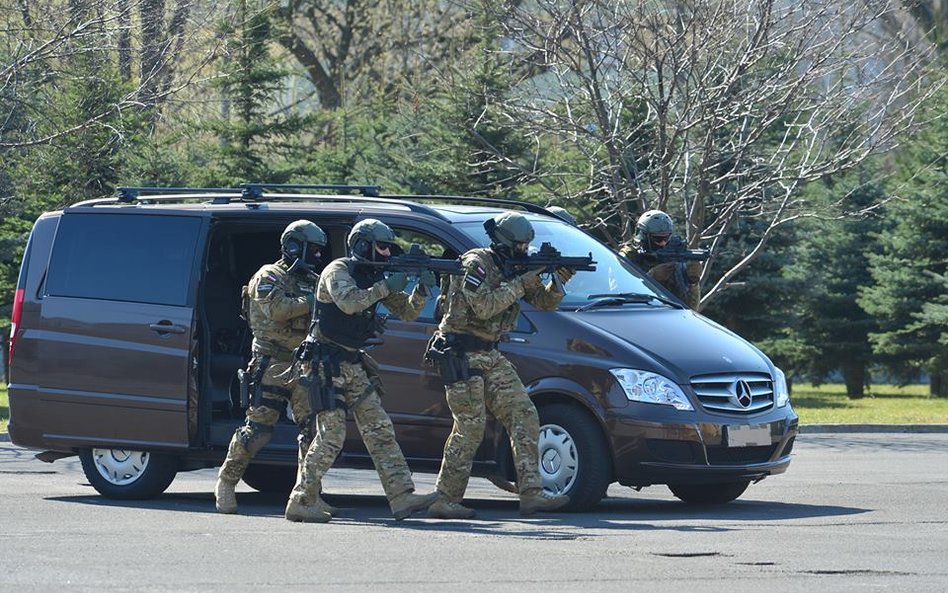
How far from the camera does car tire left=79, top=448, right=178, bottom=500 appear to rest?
430 inches

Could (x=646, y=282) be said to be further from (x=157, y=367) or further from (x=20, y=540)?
(x=20, y=540)

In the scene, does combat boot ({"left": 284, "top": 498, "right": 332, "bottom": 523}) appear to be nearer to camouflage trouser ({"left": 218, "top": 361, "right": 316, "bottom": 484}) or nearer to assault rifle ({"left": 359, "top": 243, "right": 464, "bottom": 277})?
camouflage trouser ({"left": 218, "top": 361, "right": 316, "bottom": 484})

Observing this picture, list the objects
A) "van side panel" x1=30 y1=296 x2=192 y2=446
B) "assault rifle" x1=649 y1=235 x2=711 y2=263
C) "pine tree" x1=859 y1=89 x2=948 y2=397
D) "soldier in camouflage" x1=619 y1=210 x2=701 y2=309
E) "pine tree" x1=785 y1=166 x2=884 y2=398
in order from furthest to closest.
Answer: "pine tree" x1=785 y1=166 x2=884 y2=398
"pine tree" x1=859 y1=89 x2=948 y2=397
"soldier in camouflage" x1=619 y1=210 x2=701 y2=309
"assault rifle" x1=649 y1=235 x2=711 y2=263
"van side panel" x1=30 y1=296 x2=192 y2=446

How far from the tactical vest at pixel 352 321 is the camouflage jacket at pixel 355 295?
4cm

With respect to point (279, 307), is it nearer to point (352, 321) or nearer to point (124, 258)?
point (352, 321)

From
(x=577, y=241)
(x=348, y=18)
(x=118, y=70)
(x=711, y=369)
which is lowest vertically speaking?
(x=711, y=369)

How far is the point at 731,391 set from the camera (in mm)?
9914

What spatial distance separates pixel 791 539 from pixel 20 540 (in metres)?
4.01

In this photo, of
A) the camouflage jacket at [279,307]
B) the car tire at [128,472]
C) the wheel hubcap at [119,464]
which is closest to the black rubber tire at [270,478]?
the car tire at [128,472]

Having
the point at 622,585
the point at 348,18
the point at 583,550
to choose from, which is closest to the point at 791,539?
the point at 583,550

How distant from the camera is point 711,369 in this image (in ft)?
32.3

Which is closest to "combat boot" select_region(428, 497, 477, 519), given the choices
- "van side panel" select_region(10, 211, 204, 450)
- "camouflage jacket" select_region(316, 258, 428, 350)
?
"camouflage jacket" select_region(316, 258, 428, 350)

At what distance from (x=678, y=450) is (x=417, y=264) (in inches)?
74.1

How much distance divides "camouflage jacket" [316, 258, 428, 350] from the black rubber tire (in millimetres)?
2324
